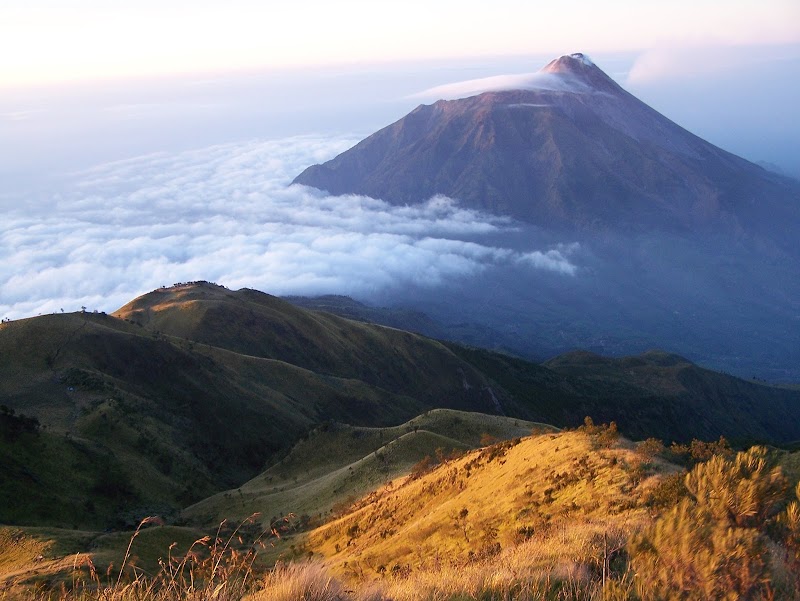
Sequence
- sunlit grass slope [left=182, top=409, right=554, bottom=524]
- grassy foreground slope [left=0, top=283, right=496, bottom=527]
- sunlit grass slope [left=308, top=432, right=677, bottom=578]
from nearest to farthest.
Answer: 1. sunlit grass slope [left=308, top=432, right=677, bottom=578]
2. sunlit grass slope [left=182, top=409, right=554, bottom=524]
3. grassy foreground slope [left=0, top=283, right=496, bottom=527]

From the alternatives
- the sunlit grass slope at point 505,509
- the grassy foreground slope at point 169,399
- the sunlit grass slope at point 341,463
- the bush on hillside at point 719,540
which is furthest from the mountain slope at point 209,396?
the bush on hillside at point 719,540

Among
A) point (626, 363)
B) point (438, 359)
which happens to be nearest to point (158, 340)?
point (438, 359)

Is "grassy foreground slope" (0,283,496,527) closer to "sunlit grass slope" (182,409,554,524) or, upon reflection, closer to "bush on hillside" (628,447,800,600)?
"sunlit grass slope" (182,409,554,524)

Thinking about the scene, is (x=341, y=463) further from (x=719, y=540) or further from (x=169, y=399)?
(x=719, y=540)

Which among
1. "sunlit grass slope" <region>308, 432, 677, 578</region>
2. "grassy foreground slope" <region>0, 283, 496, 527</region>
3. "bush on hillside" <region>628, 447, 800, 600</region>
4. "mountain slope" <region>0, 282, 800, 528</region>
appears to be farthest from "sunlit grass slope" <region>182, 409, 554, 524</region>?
"bush on hillside" <region>628, 447, 800, 600</region>

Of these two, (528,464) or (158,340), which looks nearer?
(528,464)

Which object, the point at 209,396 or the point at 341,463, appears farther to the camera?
the point at 209,396

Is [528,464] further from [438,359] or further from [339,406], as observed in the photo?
[438,359]

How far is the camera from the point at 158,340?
212ft

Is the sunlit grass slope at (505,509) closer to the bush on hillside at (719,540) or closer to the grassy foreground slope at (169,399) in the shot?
the bush on hillside at (719,540)

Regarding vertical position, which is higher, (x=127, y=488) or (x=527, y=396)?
(x=127, y=488)

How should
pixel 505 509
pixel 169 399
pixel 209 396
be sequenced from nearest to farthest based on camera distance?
1. pixel 505 509
2. pixel 169 399
3. pixel 209 396

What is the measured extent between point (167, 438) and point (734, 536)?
1916 inches

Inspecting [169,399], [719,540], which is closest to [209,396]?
[169,399]
